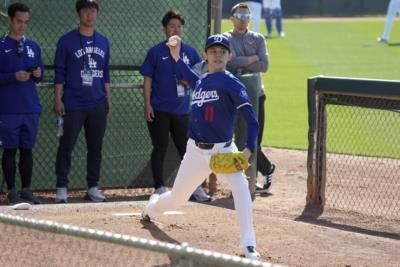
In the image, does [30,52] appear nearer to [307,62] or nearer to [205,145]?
[205,145]

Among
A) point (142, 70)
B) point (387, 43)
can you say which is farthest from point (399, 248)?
point (387, 43)

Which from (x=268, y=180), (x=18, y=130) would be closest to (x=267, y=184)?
(x=268, y=180)

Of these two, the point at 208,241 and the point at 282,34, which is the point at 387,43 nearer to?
the point at 282,34

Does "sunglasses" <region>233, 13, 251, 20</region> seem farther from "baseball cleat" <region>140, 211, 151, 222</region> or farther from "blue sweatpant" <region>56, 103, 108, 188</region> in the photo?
"baseball cleat" <region>140, 211, 151, 222</region>

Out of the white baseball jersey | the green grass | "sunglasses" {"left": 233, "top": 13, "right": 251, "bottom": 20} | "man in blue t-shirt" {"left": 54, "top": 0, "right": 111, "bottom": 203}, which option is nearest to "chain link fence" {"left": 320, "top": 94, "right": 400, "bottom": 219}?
the green grass

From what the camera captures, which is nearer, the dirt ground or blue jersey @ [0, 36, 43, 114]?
the dirt ground

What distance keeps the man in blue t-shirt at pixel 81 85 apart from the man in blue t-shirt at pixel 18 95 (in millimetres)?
281

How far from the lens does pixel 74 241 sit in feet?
17.6

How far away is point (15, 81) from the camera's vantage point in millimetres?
8758

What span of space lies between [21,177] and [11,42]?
1.29 metres

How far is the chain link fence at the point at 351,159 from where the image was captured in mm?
8906

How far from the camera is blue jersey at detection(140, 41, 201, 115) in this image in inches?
371

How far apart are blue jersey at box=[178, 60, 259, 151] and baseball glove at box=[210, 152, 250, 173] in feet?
0.94

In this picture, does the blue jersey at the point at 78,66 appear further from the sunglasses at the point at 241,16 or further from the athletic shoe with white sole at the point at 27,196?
the sunglasses at the point at 241,16
